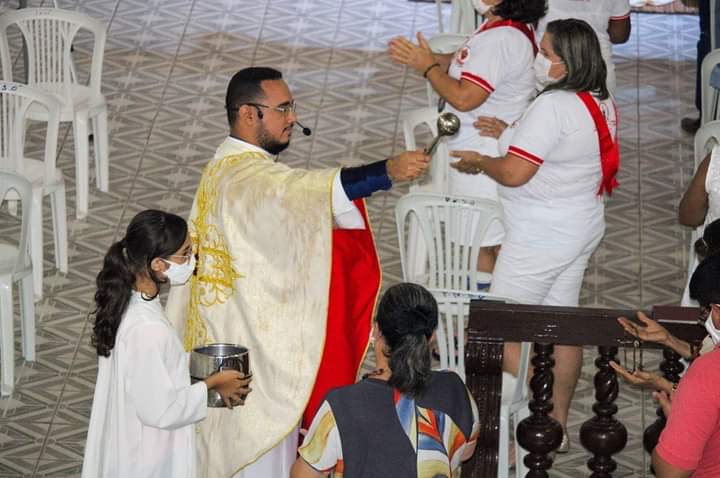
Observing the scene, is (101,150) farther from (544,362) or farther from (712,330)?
(712,330)

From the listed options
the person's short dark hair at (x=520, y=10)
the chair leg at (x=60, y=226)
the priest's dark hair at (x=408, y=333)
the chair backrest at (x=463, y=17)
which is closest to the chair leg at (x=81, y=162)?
the chair leg at (x=60, y=226)

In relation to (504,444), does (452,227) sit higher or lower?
higher

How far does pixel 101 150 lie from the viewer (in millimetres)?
8391

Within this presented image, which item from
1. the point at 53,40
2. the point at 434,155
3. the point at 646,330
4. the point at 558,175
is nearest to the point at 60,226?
the point at 53,40

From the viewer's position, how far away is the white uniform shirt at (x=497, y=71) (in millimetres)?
6445

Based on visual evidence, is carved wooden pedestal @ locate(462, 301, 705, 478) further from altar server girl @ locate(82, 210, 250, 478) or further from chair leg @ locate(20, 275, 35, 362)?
chair leg @ locate(20, 275, 35, 362)

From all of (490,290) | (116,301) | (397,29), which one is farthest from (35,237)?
(397,29)

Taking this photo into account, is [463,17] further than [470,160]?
Yes

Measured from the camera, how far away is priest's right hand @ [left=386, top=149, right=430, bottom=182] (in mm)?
4750

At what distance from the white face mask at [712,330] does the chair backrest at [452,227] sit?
237 centimetres

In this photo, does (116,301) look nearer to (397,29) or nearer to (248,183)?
(248,183)

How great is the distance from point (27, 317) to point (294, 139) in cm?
263

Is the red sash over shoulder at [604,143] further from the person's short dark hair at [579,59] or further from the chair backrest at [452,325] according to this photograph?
the chair backrest at [452,325]

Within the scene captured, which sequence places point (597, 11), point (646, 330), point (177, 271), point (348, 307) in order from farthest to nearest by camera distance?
point (597, 11)
point (348, 307)
point (177, 271)
point (646, 330)
